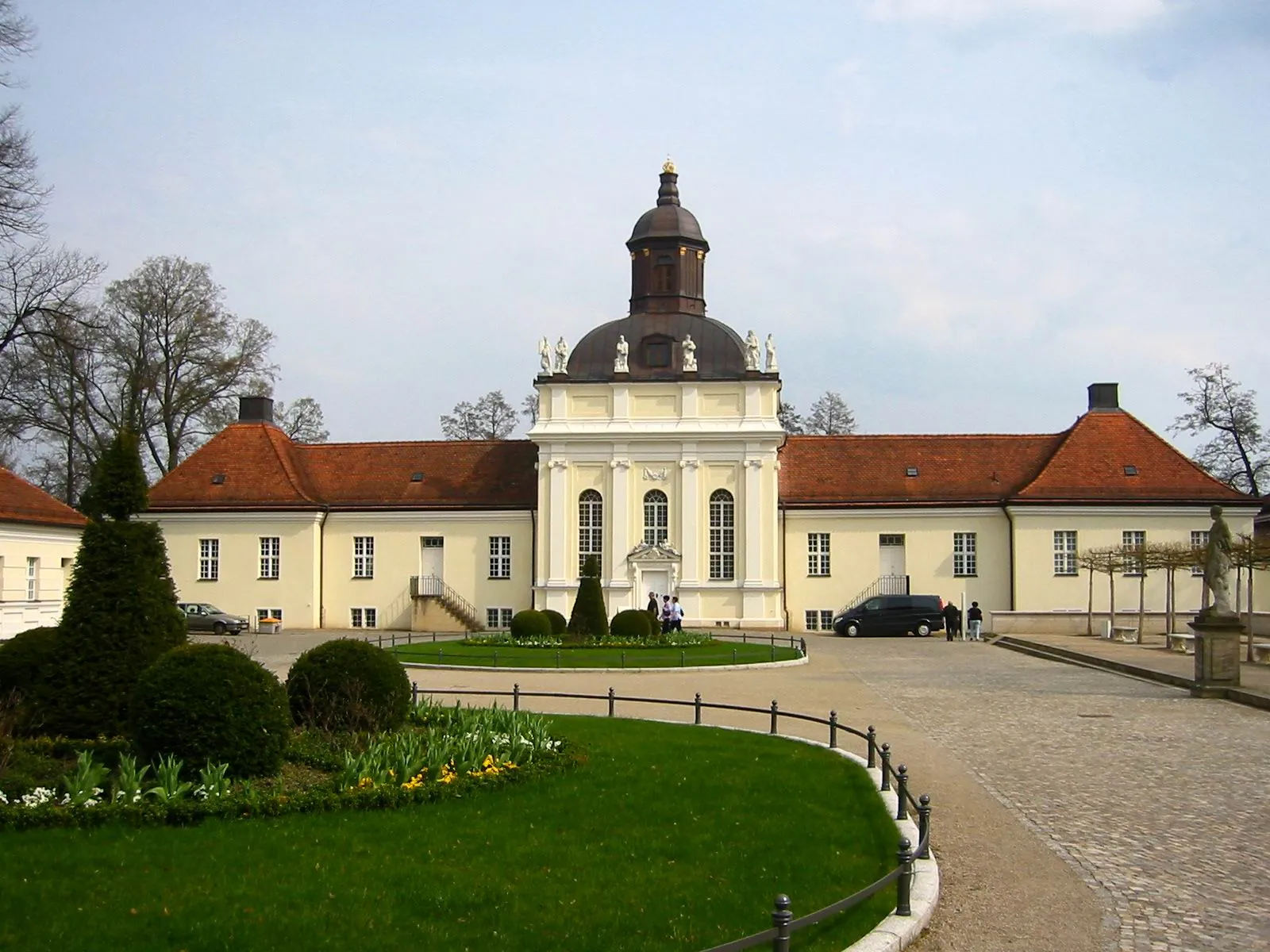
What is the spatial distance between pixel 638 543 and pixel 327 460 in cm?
1386

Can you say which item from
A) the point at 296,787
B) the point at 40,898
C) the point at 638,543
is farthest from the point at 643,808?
the point at 638,543

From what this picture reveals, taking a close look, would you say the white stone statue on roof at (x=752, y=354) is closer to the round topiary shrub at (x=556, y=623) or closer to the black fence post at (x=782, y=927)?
the round topiary shrub at (x=556, y=623)

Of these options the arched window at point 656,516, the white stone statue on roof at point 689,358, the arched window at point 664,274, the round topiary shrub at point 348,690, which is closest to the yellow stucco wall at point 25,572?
the arched window at point 656,516

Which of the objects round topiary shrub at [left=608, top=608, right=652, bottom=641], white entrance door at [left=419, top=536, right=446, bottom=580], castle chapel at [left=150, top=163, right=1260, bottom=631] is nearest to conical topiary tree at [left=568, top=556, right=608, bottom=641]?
round topiary shrub at [left=608, top=608, right=652, bottom=641]

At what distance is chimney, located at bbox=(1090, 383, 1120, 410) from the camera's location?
4991 cm

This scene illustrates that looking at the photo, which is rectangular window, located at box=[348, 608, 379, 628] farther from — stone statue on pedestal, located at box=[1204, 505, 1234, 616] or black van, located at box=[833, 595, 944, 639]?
stone statue on pedestal, located at box=[1204, 505, 1234, 616]

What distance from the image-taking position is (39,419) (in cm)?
4541

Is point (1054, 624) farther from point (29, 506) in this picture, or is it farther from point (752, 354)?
point (29, 506)

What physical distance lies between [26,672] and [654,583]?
32.8 meters

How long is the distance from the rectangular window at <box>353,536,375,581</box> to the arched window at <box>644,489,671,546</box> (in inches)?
419

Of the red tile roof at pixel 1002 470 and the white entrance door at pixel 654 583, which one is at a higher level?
the red tile roof at pixel 1002 470

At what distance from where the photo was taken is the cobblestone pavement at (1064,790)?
8.47 meters

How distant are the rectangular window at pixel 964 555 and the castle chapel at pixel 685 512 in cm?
8

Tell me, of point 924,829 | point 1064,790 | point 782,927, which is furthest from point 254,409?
point 782,927
